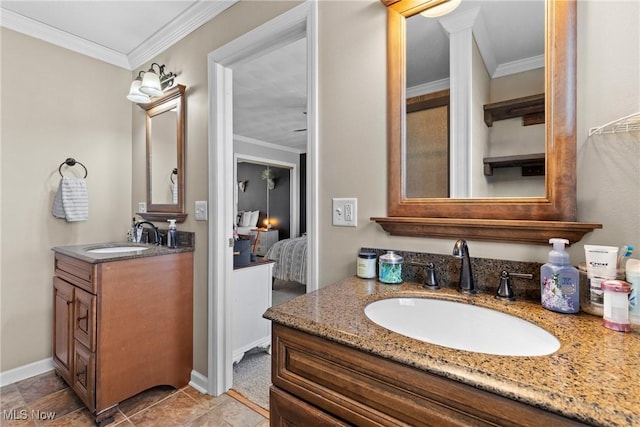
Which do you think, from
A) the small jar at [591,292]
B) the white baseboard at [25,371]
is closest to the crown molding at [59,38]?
the white baseboard at [25,371]

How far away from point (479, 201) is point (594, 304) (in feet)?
1.33

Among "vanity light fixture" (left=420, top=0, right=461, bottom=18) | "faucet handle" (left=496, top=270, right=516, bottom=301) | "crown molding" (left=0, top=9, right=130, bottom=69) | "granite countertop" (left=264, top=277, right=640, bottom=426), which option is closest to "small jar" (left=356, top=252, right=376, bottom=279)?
"granite countertop" (left=264, top=277, right=640, bottom=426)

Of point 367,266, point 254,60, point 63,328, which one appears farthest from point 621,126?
point 63,328

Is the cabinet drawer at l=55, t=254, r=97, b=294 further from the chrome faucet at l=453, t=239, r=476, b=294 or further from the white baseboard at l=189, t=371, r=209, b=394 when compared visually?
the chrome faucet at l=453, t=239, r=476, b=294

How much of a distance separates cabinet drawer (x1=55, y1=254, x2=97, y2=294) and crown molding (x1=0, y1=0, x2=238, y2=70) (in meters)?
1.58

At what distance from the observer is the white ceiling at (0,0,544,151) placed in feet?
3.17

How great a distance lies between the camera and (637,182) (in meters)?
0.79

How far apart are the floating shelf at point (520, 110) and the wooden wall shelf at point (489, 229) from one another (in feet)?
1.07

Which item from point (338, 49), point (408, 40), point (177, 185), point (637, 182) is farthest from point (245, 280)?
point (637, 182)

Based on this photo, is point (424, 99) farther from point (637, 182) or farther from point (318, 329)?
point (318, 329)

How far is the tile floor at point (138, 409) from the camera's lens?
1604 mm

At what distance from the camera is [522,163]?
3.11 feet

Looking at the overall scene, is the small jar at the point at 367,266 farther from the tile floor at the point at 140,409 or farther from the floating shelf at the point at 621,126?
the tile floor at the point at 140,409

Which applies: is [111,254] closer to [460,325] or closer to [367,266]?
[367,266]
